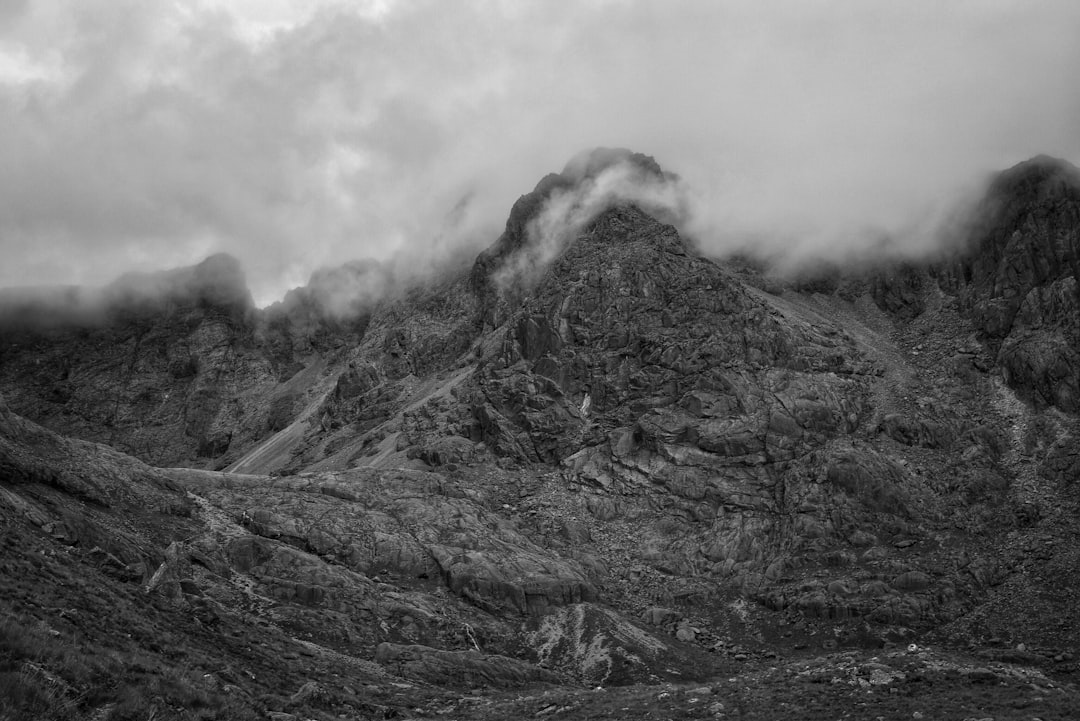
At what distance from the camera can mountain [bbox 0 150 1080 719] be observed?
4331cm

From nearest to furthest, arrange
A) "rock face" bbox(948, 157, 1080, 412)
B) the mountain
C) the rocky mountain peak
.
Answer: the mountain → "rock face" bbox(948, 157, 1080, 412) → the rocky mountain peak

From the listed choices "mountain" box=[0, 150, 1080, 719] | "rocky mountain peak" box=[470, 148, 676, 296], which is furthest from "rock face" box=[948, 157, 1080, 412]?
"rocky mountain peak" box=[470, 148, 676, 296]

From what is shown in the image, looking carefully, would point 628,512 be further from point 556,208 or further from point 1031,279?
point 556,208

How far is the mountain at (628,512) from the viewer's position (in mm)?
43312

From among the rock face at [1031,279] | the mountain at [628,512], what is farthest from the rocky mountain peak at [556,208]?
Answer: the rock face at [1031,279]

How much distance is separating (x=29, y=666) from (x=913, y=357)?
387 feet

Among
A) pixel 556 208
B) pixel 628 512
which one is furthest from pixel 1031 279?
pixel 556 208

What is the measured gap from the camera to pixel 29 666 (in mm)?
19531

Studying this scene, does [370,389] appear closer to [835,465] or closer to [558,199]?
[558,199]

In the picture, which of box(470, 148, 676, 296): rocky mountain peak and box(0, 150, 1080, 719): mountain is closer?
box(0, 150, 1080, 719): mountain

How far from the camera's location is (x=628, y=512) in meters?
94.6

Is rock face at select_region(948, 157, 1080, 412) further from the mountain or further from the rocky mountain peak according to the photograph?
the rocky mountain peak

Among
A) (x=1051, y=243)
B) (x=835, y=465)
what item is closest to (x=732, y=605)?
(x=835, y=465)

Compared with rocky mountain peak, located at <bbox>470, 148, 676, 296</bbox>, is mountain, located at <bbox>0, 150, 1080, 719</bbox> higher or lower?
lower
